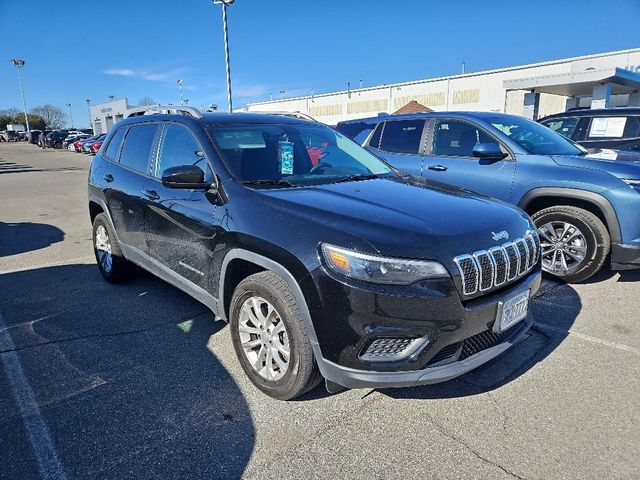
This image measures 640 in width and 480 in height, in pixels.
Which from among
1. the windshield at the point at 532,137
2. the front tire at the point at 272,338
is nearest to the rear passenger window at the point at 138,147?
the front tire at the point at 272,338

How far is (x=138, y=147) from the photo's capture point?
165 inches

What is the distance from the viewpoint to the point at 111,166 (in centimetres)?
458

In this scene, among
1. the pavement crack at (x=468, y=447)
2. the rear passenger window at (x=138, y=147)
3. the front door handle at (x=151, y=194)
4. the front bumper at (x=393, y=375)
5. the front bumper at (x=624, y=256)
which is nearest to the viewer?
the pavement crack at (x=468, y=447)

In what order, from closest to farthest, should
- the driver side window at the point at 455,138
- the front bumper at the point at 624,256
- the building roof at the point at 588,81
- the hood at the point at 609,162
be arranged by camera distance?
the front bumper at the point at 624,256, the hood at the point at 609,162, the driver side window at the point at 455,138, the building roof at the point at 588,81

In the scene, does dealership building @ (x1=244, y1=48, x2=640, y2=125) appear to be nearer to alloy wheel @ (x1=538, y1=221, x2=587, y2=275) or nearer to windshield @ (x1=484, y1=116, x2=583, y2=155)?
windshield @ (x1=484, y1=116, x2=583, y2=155)

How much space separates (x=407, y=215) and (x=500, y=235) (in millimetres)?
573

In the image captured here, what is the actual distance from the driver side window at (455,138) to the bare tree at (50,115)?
113777 millimetres

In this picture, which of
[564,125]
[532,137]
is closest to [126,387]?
[532,137]

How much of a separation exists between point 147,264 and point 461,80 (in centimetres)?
4418

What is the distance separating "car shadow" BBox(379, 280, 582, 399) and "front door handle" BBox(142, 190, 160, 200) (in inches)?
93.0

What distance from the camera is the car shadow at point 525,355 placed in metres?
2.82

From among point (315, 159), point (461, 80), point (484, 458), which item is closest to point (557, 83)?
point (315, 159)

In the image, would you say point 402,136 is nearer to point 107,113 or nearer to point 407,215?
point 407,215

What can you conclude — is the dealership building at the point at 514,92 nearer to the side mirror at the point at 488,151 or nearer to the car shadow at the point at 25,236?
the side mirror at the point at 488,151
